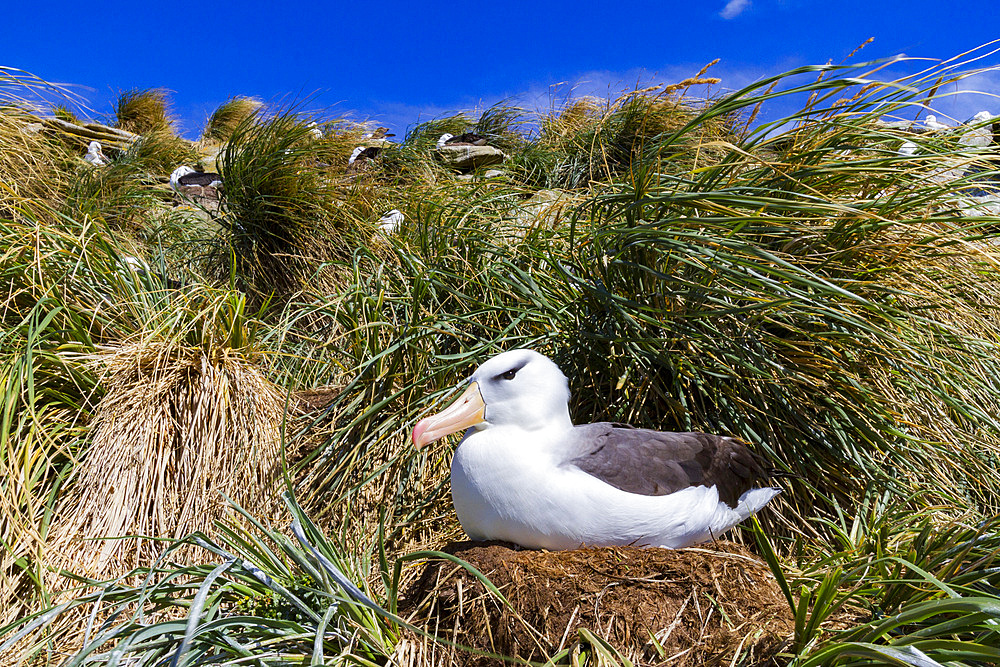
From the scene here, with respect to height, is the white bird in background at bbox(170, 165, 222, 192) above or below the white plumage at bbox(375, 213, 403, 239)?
above

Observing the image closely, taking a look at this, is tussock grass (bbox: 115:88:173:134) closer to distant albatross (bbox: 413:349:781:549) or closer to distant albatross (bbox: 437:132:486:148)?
distant albatross (bbox: 437:132:486:148)

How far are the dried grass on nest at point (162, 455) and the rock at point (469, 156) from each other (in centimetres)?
592

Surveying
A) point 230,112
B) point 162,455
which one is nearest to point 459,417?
point 162,455

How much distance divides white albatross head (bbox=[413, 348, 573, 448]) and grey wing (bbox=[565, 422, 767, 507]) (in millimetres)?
161

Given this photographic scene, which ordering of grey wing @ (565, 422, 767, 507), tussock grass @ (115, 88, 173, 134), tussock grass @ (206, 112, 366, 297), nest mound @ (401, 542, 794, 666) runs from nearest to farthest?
nest mound @ (401, 542, 794, 666) < grey wing @ (565, 422, 767, 507) < tussock grass @ (206, 112, 366, 297) < tussock grass @ (115, 88, 173, 134)

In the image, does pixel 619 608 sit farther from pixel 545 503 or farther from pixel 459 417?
pixel 459 417

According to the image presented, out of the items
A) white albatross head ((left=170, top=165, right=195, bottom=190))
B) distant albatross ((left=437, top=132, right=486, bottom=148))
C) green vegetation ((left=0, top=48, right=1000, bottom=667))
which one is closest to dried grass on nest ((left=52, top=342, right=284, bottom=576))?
green vegetation ((left=0, top=48, right=1000, bottom=667))

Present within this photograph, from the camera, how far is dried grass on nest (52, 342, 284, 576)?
297cm

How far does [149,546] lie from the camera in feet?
9.89

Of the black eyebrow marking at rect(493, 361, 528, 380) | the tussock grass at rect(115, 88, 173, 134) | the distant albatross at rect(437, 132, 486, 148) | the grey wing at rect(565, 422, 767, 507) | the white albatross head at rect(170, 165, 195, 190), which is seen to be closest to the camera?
the grey wing at rect(565, 422, 767, 507)

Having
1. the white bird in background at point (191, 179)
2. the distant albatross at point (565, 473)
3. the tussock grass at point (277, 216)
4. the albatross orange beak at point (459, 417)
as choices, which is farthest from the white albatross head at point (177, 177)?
the distant albatross at point (565, 473)

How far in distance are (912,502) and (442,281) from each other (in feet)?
8.63

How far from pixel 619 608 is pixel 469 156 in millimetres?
7927

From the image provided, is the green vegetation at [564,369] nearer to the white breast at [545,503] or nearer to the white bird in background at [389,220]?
the white breast at [545,503]
